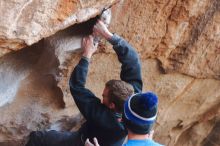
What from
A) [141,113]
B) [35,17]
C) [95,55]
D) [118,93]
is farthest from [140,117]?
[95,55]

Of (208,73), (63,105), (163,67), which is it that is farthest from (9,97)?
(208,73)

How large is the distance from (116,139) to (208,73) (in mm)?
1223

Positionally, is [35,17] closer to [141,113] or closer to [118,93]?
[118,93]

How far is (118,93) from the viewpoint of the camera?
64.6 inches

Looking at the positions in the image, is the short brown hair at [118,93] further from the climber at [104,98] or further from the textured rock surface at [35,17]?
the textured rock surface at [35,17]

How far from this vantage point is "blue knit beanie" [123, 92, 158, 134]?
1.42 meters

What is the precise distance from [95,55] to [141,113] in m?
0.89

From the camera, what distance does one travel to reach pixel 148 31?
2.31m

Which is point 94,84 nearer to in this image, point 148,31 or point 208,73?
point 148,31

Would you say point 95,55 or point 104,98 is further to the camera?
point 95,55

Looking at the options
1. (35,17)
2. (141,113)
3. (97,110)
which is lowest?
(97,110)

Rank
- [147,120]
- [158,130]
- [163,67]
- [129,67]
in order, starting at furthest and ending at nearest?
[158,130]
[163,67]
[129,67]
[147,120]

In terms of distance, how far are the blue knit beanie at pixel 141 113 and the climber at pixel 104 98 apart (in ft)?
0.65

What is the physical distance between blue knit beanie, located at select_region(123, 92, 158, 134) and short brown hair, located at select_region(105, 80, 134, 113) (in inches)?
7.8
